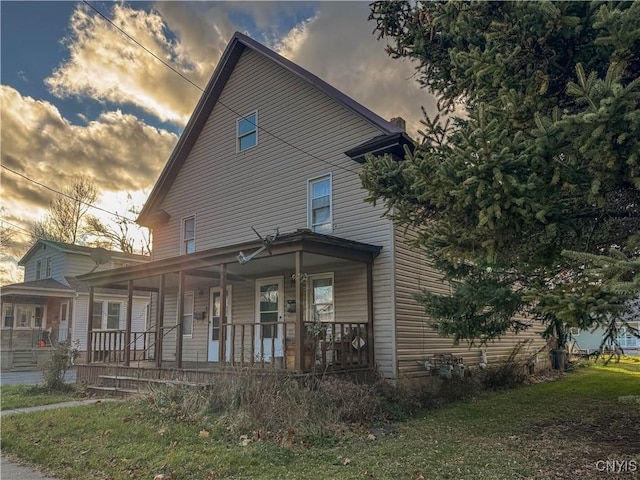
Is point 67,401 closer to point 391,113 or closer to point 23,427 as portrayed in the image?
point 23,427

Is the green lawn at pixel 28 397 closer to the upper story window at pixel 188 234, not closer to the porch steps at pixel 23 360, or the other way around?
the upper story window at pixel 188 234

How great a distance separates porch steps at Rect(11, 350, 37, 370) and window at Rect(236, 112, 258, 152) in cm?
1570

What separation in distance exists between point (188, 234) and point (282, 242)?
7.47 meters

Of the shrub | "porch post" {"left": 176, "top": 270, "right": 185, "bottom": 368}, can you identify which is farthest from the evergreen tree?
the shrub

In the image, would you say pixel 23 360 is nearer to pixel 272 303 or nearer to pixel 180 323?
pixel 180 323

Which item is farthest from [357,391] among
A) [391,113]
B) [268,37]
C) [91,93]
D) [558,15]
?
[91,93]

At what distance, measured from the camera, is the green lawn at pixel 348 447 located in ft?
18.1

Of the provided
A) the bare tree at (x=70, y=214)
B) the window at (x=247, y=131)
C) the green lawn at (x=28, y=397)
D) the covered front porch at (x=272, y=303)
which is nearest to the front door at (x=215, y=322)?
the covered front porch at (x=272, y=303)

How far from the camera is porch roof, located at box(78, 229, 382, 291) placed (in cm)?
962

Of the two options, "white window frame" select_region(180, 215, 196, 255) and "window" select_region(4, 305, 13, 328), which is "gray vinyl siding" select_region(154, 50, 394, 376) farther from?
"window" select_region(4, 305, 13, 328)

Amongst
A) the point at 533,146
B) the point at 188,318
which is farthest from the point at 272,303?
the point at 533,146

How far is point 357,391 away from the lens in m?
8.65

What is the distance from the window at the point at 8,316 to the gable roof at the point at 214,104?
12.8 meters

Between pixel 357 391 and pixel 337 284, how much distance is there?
11.9 feet
